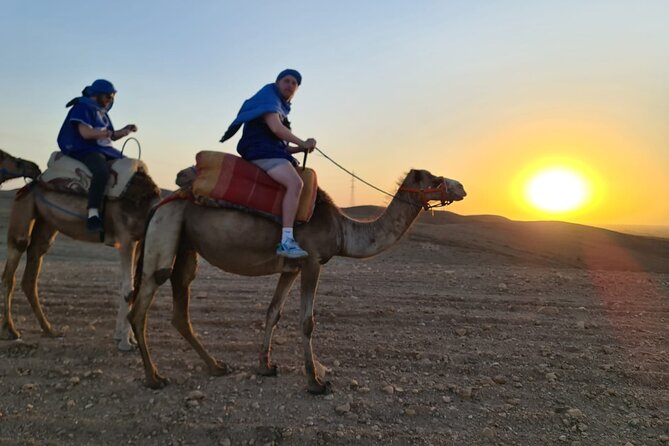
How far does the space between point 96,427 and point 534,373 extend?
4.62 m

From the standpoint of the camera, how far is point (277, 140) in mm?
5359

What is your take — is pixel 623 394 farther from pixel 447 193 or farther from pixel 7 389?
pixel 7 389

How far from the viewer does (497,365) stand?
583 cm

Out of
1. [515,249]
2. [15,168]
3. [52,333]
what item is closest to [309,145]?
[52,333]

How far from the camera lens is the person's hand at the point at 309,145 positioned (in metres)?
5.24

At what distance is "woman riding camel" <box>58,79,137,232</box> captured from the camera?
620 cm

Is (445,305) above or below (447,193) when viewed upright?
below

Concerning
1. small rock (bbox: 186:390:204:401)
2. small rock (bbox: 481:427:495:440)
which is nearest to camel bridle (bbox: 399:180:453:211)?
small rock (bbox: 481:427:495:440)

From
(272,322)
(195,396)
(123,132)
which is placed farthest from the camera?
(123,132)

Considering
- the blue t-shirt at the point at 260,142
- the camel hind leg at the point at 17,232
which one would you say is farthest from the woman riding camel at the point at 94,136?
the blue t-shirt at the point at 260,142

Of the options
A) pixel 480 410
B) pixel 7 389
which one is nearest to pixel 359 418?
pixel 480 410

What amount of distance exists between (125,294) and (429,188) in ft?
13.4

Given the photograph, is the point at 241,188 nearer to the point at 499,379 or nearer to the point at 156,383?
the point at 156,383

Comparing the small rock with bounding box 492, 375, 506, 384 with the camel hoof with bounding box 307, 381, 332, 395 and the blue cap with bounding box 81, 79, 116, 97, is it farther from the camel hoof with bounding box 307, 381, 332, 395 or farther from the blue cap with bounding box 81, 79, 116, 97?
the blue cap with bounding box 81, 79, 116, 97
